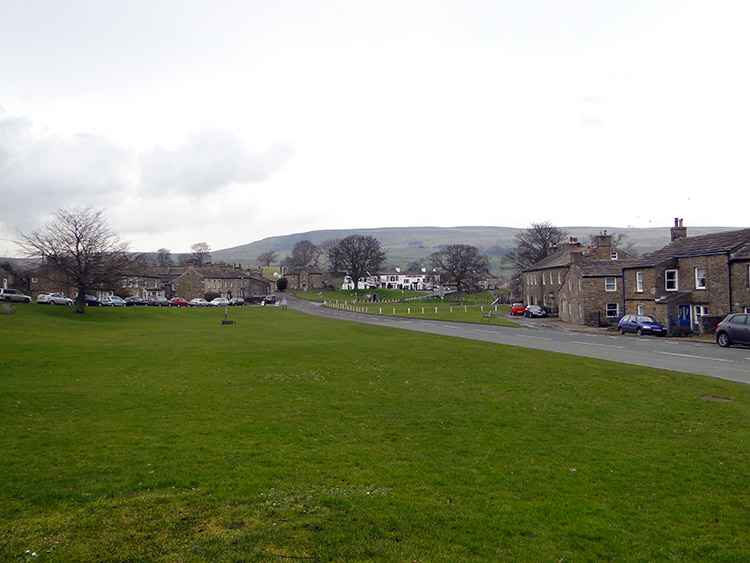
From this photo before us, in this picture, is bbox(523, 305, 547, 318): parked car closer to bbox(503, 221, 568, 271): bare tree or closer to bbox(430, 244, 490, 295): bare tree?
bbox(503, 221, 568, 271): bare tree

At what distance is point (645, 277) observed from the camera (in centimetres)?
4700

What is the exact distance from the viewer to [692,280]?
138 feet

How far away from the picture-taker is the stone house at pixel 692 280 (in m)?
37.6

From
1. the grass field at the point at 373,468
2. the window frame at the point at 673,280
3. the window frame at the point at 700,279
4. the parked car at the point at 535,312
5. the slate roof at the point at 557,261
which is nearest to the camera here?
the grass field at the point at 373,468

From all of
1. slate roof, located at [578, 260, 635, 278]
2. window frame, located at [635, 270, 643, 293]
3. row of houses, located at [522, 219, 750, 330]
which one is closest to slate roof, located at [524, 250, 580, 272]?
row of houses, located at [522, 219, 750, 330]

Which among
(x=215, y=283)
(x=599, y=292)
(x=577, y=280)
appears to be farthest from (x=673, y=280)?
(x=215, y=283)

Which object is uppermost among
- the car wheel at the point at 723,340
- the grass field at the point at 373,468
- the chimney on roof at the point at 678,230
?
the chimney on roof at the point at 678,230

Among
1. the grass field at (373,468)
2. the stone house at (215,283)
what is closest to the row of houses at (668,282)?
the grass field at (373,468)

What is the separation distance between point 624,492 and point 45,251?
210 ft

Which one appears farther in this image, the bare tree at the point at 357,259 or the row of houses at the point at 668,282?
the bare tree at the point at 357,259

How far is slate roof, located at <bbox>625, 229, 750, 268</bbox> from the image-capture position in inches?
1499

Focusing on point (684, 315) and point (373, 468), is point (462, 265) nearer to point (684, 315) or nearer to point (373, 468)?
point (684, 315)

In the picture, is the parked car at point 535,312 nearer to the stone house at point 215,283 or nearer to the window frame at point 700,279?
the window frame at point 700,279

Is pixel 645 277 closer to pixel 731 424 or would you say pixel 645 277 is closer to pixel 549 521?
pixel 731 424
